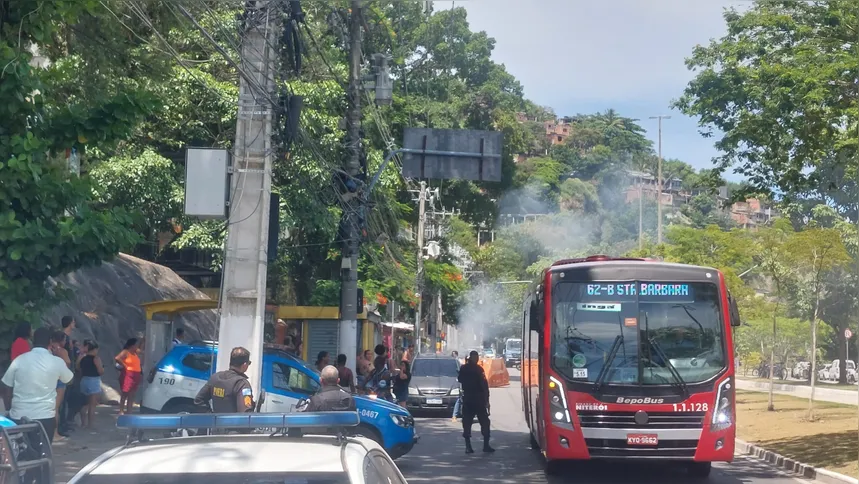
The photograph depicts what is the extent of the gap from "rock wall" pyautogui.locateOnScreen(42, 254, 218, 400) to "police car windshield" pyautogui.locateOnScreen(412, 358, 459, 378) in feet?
19.2

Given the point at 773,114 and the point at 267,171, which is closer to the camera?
the point at 267,171

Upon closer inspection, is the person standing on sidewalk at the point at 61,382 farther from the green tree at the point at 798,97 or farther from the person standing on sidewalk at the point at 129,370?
the green tree at the point at 798,97

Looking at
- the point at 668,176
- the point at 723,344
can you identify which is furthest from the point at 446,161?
the point at 668,176

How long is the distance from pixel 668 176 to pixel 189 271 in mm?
99037

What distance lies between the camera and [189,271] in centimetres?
3438

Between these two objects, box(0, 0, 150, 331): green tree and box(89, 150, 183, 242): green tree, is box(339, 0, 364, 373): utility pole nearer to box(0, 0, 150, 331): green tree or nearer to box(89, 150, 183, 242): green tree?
box(89, 150, 183, 242): green tree

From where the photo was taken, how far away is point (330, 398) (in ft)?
33.8

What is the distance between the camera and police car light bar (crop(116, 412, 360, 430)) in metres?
4.55

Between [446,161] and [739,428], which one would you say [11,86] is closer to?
[446,161]

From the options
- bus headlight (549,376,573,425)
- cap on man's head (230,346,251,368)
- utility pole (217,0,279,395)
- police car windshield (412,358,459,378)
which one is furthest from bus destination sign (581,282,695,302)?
police car windshield (412,358,459,378)

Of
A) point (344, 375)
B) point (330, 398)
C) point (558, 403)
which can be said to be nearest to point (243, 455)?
point (330, 398)

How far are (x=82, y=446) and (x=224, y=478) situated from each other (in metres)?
12.0

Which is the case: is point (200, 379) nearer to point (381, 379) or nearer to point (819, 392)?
point (381, 379)

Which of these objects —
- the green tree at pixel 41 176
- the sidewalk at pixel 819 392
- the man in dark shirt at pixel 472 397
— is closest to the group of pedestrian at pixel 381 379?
the man in dark shirt at pixel 472 397
